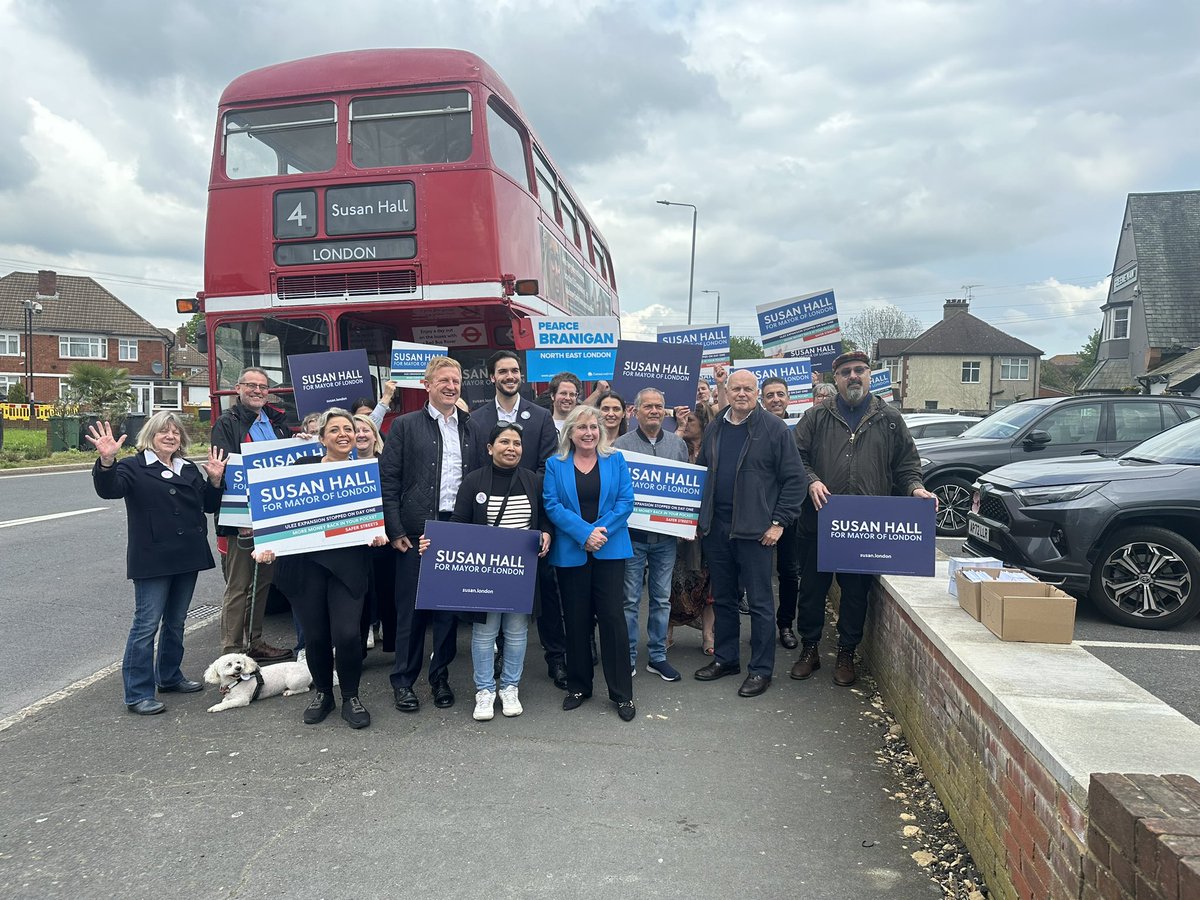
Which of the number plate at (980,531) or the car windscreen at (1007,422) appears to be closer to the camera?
the number plate at (980,531)

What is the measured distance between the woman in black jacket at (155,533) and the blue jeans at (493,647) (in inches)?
68.5

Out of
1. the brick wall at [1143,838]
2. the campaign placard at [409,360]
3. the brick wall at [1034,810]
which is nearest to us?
the brick wall at [1143,838]

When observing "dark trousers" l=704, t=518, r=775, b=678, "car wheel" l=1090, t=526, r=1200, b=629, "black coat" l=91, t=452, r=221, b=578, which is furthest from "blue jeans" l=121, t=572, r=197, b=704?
"car wheel" l=1090, t=526, r=1200, b=629

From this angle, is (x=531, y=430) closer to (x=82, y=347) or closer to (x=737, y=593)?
(x=737, y=593)

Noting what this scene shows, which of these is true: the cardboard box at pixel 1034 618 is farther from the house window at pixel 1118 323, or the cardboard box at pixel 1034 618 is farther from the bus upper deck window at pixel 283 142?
the house window at pixel 1118 323

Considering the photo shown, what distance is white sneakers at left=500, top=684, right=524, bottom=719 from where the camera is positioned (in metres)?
4.82

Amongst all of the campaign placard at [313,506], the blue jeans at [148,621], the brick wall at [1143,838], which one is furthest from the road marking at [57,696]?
the brick wall at [1143,838]

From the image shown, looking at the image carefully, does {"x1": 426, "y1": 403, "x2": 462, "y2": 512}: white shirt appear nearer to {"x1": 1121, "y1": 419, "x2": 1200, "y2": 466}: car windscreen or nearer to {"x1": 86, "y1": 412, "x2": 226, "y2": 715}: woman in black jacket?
{"x1": 86, "y1": 412, "x2": 226, "y2": 715}: woman in black jacket

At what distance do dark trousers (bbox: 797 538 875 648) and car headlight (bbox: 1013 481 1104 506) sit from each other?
2.16 m

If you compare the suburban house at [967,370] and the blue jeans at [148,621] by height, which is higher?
the suburban house at [967,370]

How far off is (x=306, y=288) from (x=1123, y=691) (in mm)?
6392

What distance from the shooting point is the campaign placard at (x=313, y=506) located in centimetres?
456

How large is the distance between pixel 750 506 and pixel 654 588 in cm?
93

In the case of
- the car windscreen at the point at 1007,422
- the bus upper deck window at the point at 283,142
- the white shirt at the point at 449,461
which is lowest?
the white shirt at the point at 449,461
